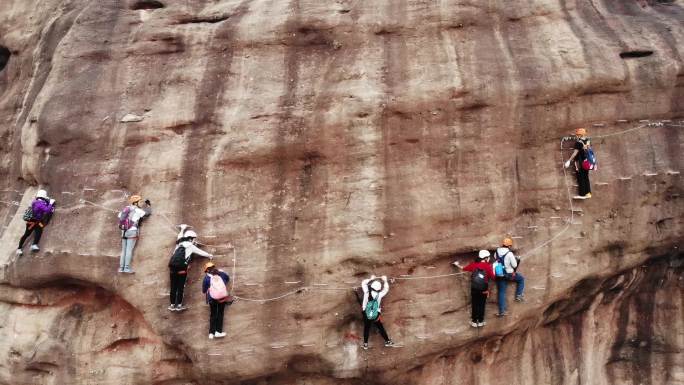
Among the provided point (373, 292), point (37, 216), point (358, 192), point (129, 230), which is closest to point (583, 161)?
point (358, 192)

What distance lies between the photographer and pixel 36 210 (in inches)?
385

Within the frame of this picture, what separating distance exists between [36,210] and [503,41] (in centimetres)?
897

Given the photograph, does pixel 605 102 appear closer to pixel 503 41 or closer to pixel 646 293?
pixel 503 41

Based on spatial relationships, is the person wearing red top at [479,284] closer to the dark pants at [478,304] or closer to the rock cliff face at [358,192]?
the dark pants at [478,304]

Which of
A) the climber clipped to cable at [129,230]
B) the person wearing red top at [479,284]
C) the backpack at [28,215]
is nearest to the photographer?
the person wearing red top at [479,284]

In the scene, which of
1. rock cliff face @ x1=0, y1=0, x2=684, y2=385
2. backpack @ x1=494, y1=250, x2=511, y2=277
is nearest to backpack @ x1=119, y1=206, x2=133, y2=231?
rock cliff face @ x1=0, y1=0, x2=684, y2=385

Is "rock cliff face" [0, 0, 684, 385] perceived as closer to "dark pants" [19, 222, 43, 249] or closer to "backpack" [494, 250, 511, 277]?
"dark pants" [19, 222, 43, 249]

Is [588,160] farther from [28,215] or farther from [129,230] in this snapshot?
[28,215]

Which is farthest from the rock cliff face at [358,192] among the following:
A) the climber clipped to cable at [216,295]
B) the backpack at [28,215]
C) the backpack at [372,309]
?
the backpack at [372,309]

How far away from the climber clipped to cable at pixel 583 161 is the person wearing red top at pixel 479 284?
83.2 inches

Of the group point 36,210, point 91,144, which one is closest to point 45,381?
point 36,210

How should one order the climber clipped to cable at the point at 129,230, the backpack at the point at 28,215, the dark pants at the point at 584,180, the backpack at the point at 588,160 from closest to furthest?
the climber clipped to cable at the point at 129,230 → the backpack at the point at 588,160 → the dark pants at the point at 584,180 → the backpack at the point at 28,215

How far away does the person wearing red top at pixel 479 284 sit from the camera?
9.08 meters

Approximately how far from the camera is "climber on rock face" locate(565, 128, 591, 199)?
9.59m
